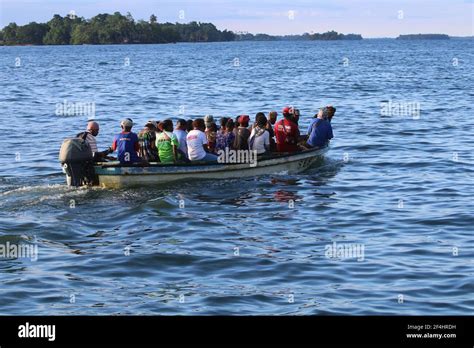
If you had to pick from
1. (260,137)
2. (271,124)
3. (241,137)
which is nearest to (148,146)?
(241,137)

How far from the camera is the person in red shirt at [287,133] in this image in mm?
22234

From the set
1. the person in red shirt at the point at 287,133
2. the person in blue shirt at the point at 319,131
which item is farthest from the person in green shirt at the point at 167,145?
the person in blue shirt at the point at 319,131

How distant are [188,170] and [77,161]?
2746 mm

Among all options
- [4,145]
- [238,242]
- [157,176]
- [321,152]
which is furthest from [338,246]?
[4,145]

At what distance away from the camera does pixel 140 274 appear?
13.9 m

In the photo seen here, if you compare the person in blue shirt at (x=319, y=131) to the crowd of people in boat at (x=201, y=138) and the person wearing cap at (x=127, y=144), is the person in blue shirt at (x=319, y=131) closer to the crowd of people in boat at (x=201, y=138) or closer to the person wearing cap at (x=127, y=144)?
the crowd of people in boat at (x=201, y=138)

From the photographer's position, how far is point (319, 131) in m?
23.3

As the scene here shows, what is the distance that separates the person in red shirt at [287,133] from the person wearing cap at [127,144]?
413 cm

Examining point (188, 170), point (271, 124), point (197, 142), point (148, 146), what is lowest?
point (188, 170)

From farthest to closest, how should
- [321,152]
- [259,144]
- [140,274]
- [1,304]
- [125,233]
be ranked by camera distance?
[321,152] < [259,144] < [125,233] < [140,274] < [1,304]

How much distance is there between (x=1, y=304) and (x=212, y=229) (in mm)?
5671

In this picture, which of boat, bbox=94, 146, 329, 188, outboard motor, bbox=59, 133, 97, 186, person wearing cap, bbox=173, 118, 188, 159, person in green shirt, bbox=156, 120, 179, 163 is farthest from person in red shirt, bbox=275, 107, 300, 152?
outboard motor, bbox=59, 133, 97, 186

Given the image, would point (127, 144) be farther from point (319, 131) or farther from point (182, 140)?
point (319, 131)
